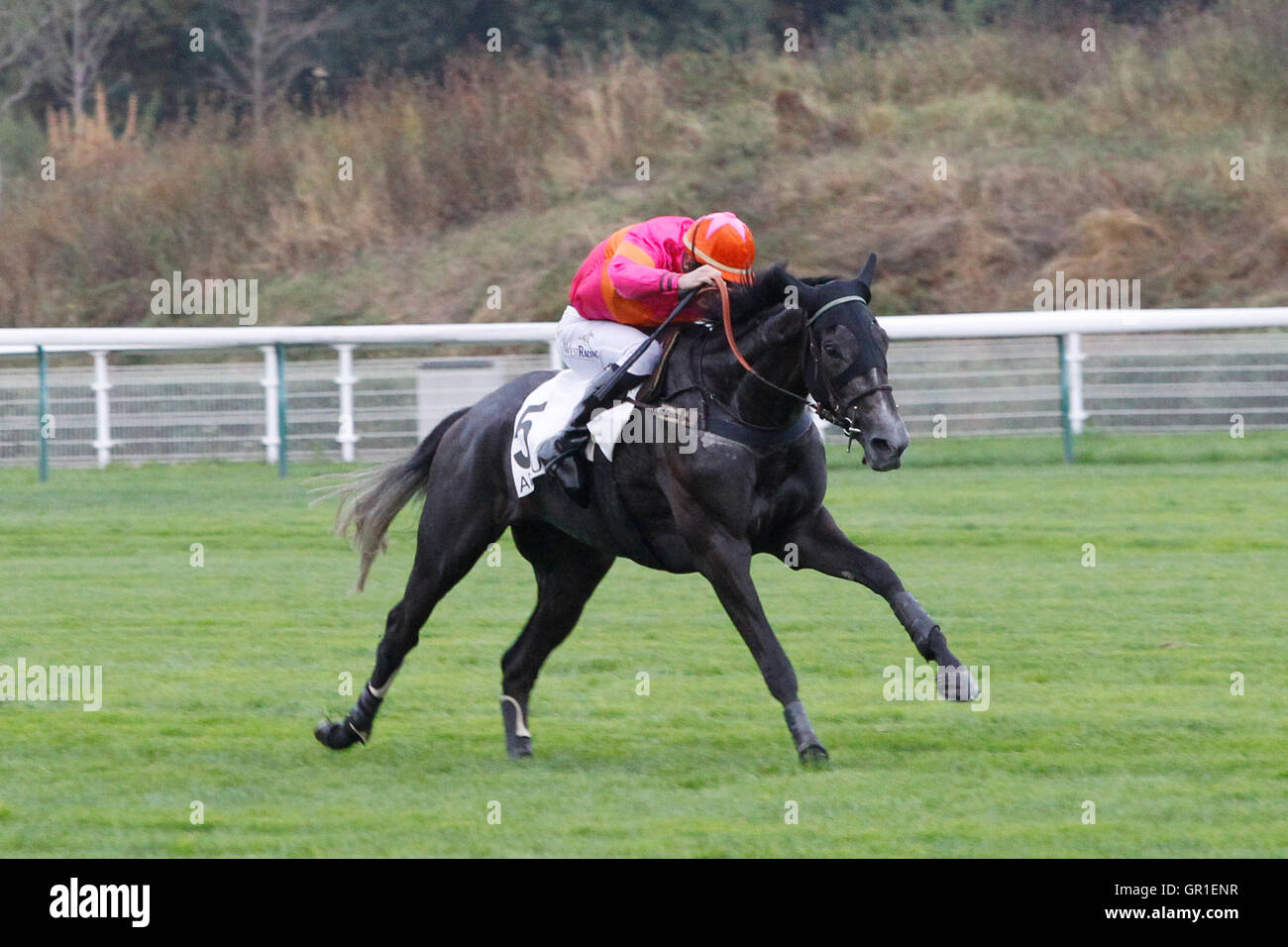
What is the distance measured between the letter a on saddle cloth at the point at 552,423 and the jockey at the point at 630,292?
0.12 ft

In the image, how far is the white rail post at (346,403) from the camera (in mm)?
16328

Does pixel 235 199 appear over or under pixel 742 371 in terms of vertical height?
over

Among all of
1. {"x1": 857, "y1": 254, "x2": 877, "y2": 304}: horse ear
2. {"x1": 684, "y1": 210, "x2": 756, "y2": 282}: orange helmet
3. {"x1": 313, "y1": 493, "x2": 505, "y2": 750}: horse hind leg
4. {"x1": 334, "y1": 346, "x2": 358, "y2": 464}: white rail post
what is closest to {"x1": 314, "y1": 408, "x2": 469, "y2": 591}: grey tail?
{"x1": 313, "y1": 493, "x2": 505, "y2": 750}: horse hind leg

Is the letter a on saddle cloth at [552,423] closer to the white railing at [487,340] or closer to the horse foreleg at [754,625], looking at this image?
the horse foreleg at [754,625]

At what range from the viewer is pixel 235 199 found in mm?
24641

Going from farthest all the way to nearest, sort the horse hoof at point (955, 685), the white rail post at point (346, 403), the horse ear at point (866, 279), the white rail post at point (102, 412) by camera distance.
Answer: the white rail post at point (102, 412) < the white rail post at point (346, 403) < the horse ear at point (866, 279) < the horse hoof at point (955, 685)

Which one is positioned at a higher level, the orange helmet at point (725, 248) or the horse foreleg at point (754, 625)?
the orange helmet at point (725, 248)

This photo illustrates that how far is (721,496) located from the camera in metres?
5.76

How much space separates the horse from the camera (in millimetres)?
5559

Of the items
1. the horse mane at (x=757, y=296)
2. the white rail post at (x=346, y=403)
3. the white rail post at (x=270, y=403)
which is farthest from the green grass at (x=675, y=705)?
the white rail post at (x=270, y=403)

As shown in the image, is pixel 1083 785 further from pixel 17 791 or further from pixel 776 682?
pixel 17 791

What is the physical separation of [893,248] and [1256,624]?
12761 mm

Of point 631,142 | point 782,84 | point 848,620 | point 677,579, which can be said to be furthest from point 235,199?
point 848,620

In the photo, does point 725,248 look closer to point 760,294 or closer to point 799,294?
point 760,294
